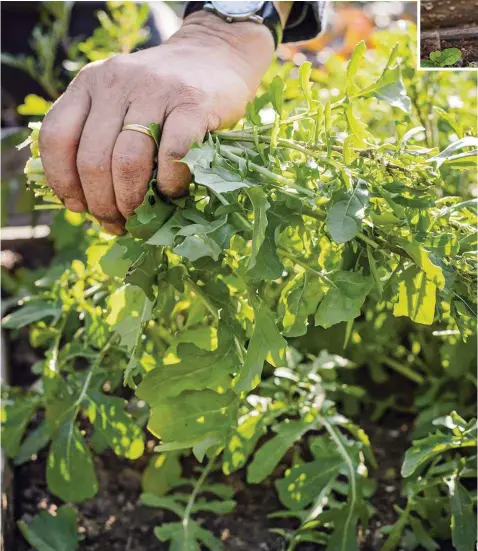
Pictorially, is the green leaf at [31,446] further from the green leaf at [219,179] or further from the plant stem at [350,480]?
the green leaf at [219,179]

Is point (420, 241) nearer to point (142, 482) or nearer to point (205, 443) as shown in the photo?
point (205, 443)

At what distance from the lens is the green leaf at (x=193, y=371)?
1.20 meters

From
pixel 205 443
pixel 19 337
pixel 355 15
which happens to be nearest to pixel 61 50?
pixel 19 337

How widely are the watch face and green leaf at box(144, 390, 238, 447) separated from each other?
774 millimetres

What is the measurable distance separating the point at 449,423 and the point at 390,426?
720 millimetres

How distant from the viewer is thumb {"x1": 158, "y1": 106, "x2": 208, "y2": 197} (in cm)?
117

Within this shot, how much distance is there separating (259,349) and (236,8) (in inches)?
32.2

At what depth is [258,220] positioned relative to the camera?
1.02 meters

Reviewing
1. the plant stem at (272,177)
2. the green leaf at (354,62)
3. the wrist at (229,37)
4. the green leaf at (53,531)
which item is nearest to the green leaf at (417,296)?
the plant stem at (272,177)

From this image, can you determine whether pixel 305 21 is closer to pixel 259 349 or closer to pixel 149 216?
pixel 149 216

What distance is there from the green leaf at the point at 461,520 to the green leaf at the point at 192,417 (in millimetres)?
417

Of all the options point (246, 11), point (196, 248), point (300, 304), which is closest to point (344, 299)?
point (300, 304)

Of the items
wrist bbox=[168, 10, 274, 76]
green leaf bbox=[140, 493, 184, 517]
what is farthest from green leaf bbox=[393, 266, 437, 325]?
green leaf bbox=[140, 493, 184, 517]

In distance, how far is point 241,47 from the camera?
158cm
